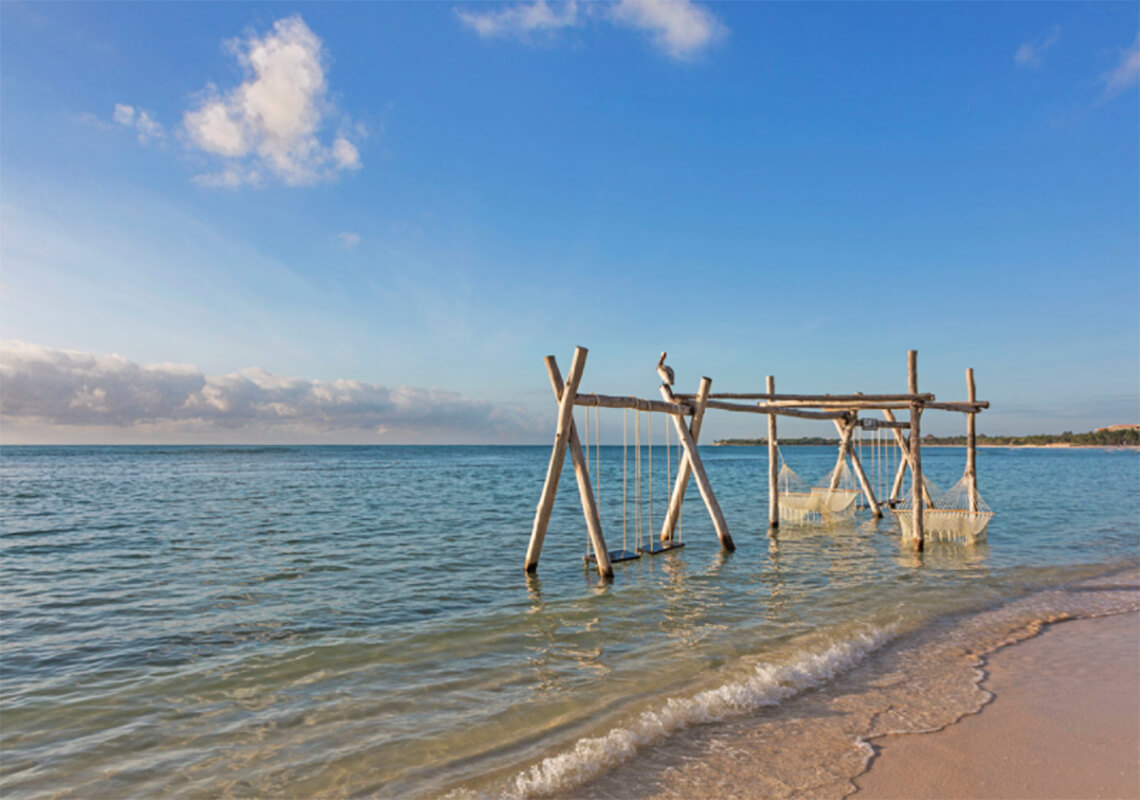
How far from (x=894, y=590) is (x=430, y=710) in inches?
302

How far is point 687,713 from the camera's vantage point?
5.22 meters

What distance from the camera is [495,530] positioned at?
51.0ft

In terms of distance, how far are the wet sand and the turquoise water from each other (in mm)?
1264

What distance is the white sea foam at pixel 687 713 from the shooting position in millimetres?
4270

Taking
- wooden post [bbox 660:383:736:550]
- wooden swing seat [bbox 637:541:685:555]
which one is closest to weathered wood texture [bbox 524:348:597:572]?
wooden swing seat [bbox 637:541:685:555]

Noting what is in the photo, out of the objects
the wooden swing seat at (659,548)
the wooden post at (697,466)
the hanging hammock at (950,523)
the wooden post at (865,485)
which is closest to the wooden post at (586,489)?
the wooden swing seat at (659,548)

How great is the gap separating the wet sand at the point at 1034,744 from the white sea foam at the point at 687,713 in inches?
45.1

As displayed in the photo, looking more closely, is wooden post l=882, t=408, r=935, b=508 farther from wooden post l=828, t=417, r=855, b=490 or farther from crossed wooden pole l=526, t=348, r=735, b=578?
crossed wooden pole l=526, t=348, r=735, b=578

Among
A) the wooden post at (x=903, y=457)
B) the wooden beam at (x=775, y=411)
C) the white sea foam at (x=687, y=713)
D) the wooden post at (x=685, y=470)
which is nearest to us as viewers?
the white sea foam at (x=687, y=713)

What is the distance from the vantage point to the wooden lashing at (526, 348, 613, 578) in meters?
9.69

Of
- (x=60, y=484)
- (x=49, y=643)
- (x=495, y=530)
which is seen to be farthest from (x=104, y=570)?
(x=60, y=484)

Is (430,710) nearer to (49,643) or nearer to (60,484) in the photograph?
(49,643)

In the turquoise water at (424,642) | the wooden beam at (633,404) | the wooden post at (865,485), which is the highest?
the wooden beam at (633,404)

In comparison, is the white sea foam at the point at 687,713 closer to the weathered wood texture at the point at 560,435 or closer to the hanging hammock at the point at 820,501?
the weathered wood texture at the point at 560,435
